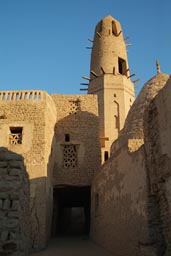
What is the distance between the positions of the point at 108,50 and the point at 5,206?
20107 mm

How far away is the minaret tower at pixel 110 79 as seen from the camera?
779 inches

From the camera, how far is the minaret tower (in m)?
19.8

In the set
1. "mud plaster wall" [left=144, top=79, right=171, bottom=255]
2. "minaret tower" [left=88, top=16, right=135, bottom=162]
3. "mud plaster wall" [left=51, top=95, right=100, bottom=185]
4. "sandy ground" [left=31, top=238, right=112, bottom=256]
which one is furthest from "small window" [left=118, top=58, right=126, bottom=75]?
"mud plaster wall" [left=144, top=79, right=171, bottom=255]

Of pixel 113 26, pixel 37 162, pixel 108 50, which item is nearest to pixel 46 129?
pixel 37 162

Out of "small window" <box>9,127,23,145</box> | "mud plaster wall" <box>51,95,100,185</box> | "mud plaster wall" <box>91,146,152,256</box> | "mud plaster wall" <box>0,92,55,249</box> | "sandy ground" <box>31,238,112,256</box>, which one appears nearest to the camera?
"mud plaster wall" <box>91,146,152,256</box>

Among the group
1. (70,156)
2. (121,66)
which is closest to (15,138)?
(70,156)

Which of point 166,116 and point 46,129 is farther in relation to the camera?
point 46,129

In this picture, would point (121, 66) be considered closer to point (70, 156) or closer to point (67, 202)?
point (70, 156)

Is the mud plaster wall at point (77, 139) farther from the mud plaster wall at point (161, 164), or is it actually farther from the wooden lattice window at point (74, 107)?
the mud plaster wall at point (161, 164)

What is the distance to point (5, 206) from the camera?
14.0ft

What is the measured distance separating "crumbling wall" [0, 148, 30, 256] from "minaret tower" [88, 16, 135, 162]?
1356 centimetres

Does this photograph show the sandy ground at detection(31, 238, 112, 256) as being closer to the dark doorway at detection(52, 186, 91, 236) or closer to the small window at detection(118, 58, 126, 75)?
the dark doorway at detection(52, 186, 91, 236)

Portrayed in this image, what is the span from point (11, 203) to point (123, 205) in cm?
486

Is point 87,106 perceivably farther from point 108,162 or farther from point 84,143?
point 108,162
